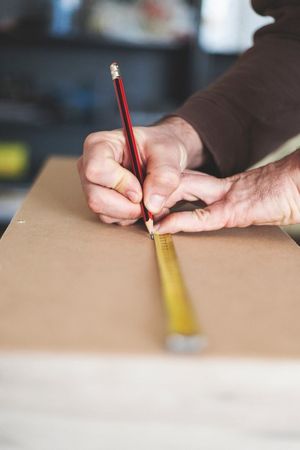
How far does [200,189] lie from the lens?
880 millimetres

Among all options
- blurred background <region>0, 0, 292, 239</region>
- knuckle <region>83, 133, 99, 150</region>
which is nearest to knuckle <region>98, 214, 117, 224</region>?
knuckle <region>83, 133, 99, 150</region>

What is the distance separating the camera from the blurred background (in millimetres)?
3023

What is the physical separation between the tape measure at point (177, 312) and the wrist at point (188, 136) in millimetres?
347

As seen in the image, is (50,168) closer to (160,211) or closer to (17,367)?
(160,211)

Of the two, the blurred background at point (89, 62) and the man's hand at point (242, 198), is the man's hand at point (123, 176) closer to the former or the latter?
the man's hand at point (242, 198)

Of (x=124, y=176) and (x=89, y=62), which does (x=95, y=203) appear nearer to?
(x=124, y=176)

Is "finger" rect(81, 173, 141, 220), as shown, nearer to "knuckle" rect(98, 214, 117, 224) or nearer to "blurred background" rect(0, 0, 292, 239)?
"knuckle" rect(98, 214, 117, 224)

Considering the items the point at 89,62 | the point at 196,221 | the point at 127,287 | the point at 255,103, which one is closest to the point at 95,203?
the point at 196,221

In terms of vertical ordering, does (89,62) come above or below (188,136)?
below

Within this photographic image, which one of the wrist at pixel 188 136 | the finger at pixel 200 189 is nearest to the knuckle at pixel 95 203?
the finger at pixel 200 189

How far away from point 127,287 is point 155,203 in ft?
0.79

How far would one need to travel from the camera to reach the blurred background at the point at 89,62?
302 centimetres

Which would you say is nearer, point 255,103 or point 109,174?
point 109,174

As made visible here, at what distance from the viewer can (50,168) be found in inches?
47.3
